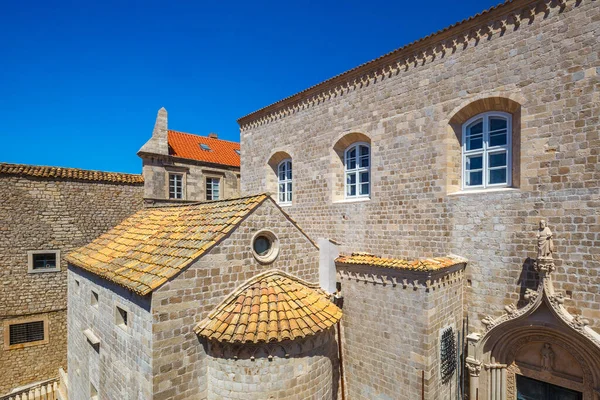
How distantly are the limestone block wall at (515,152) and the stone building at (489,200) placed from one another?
0.09 ft

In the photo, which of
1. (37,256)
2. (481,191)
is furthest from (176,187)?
(481,191)

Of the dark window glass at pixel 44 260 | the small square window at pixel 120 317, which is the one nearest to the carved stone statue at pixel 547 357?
the small square window at pixel 120 317

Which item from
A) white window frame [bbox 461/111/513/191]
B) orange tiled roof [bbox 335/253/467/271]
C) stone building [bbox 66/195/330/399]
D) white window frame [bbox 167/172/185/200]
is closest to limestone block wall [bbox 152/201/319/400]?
stone building [bbox 66/195/330/399]

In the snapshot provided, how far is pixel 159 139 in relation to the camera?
57.6 ft

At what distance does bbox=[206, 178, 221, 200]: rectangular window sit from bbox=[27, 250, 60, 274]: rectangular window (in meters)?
8.12

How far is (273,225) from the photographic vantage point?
7324 millimetres

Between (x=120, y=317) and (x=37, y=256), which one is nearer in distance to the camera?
(x=120, y=317)

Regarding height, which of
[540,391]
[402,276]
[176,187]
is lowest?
[540,391]

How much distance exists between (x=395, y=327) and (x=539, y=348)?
124 inches

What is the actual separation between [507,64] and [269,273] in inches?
284

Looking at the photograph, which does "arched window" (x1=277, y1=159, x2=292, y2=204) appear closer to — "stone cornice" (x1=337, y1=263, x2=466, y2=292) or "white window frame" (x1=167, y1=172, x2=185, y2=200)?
"stone cornice" (x1=337, y1=263, x2=466, y2=292)

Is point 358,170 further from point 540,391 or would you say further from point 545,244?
point 540,391

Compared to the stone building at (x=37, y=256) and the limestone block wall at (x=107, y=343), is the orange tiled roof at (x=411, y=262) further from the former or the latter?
the stone building at (x=37, y=256)

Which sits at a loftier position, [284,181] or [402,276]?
[284,181]
